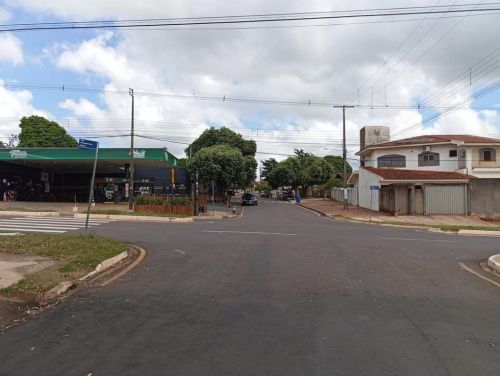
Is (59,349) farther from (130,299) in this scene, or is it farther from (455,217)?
(455,217)

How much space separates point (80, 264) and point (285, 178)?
249 ft

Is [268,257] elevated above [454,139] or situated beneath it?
situated beneath

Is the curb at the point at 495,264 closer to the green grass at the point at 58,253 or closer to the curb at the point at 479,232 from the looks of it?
the green grass at the point at 58,253

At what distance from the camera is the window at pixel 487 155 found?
4691cm

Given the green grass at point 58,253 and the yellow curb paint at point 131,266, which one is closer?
the green grass at point 58,253

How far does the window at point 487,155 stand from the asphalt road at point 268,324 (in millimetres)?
39268

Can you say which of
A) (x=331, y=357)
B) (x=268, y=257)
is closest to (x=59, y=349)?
(x=331, y=357)

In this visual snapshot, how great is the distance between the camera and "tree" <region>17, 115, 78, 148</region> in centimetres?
6838

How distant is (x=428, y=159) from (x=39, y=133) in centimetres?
5212

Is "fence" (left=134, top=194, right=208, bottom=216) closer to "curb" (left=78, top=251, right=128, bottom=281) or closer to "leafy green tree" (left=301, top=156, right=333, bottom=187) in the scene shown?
"curb" (left=78, top=251, right=128, bottom=281)

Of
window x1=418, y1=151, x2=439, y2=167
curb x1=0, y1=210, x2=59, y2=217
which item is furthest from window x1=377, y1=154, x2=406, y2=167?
curb x1=0, y1=210, x2=59, y2=217

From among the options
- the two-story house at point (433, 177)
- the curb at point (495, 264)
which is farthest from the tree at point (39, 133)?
the curb at point (495, 264)

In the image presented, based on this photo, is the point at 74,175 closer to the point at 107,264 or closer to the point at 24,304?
the point at 107,264

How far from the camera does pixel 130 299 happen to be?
26.9 ft
